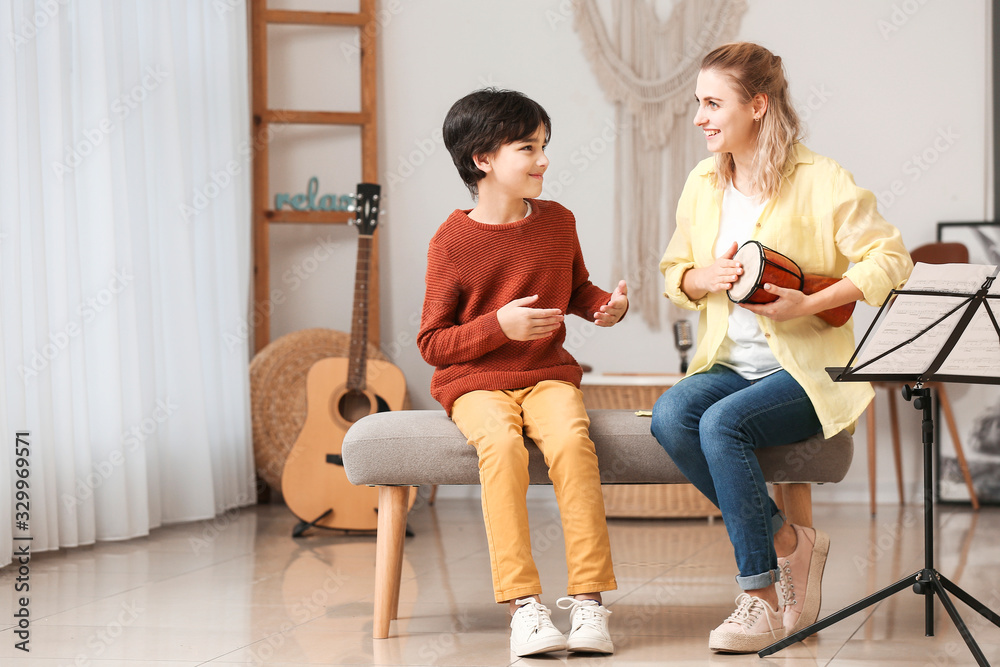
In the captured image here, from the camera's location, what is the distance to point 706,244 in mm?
1916

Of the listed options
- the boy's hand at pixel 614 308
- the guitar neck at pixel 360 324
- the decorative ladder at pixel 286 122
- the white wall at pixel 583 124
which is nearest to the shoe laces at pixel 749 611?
the boy's hand at pixel 614 308

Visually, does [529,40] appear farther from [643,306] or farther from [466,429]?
[466,429]

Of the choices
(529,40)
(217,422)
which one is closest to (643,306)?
(529,40)

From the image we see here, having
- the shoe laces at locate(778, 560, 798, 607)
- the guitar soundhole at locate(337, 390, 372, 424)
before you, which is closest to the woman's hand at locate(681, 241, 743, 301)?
the shoe laces at locate(778, 560, 798, 607)

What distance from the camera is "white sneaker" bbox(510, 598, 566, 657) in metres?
1.61

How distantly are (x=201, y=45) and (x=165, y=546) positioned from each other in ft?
5.64

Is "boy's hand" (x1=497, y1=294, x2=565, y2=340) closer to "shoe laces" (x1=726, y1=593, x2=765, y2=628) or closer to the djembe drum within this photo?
the djembe drum

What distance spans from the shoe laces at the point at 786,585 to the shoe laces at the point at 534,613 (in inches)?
17.1

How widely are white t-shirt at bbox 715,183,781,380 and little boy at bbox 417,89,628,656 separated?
0.73 feet

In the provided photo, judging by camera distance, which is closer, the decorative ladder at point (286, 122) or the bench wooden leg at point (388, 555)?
A: the bench wooden leg at point (388, 555)

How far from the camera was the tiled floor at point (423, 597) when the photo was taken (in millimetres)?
1689

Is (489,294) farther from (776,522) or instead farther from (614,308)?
(776,522)

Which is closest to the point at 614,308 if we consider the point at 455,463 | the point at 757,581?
the point at 455,463

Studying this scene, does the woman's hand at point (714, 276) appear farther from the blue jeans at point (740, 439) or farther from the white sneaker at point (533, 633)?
the white sneaker at point (533, 633)
